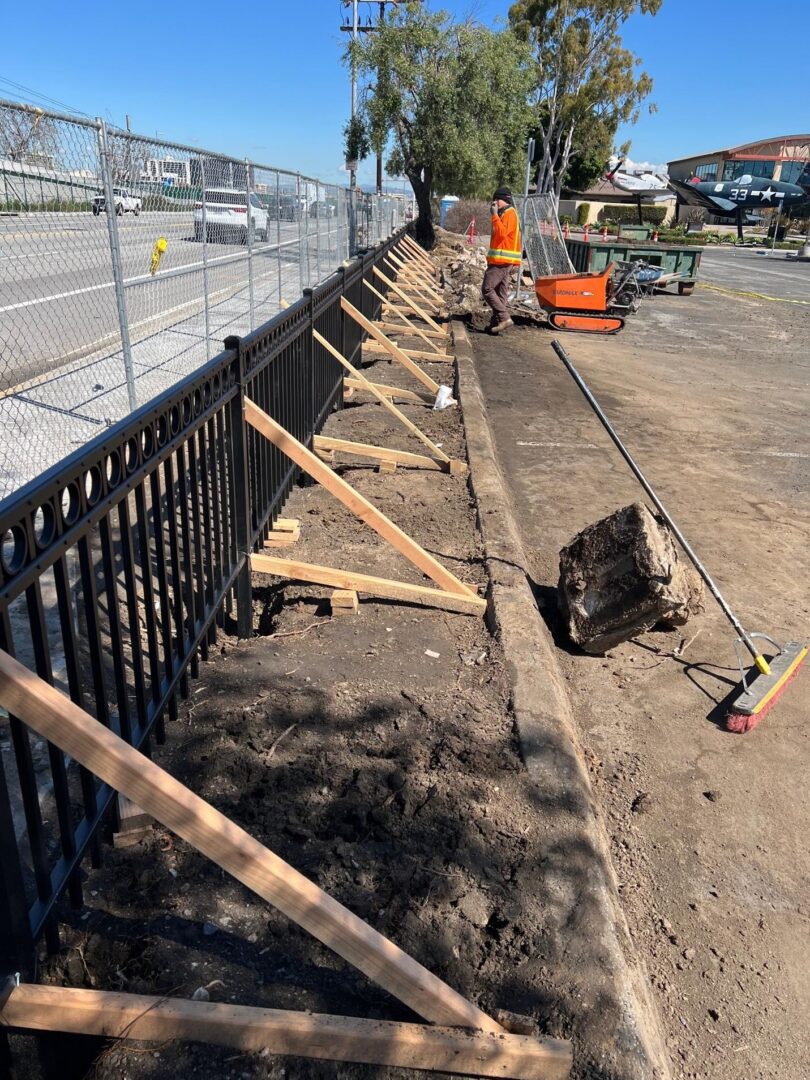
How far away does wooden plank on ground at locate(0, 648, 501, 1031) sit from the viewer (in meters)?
1.67

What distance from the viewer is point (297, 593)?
4629 millimetres

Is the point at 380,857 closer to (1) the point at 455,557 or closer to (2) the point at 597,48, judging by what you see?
(1) the point at 455,557

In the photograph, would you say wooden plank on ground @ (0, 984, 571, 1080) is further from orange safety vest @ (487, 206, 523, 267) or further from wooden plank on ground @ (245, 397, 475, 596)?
orange safety vest @ (487, 206, 523, 267)

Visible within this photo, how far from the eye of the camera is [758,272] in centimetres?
3350

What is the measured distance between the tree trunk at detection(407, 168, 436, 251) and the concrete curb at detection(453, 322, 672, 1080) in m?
25.4

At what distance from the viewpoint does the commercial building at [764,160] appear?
91375mm

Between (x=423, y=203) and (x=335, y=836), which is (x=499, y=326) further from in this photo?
(x=423, y=203)

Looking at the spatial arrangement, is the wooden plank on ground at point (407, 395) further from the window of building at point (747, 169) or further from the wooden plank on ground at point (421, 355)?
the window of building at point (747, 169)

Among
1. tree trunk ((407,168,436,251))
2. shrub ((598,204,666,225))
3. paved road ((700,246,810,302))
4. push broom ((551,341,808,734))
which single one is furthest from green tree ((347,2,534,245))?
shrub ((598,204,666,225))

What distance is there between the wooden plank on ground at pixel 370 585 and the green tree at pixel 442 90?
23.6m

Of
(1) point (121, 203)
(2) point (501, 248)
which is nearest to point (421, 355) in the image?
(2) point (501, 248)

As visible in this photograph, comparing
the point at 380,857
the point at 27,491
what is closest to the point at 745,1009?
the point at 380,857

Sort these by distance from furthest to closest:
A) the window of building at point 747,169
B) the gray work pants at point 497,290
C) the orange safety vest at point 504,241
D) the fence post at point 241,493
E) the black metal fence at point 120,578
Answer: the window of building at point 747,169 < the gray work pants at point 497,290 < the orange safety vest at point 504,241 < the fence post at point 241,493 < the black metal fence at point 120,578

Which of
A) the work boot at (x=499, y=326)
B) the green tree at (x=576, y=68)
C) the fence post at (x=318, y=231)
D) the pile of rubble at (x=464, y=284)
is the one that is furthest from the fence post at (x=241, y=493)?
the green tree at (x=576, y=68)
